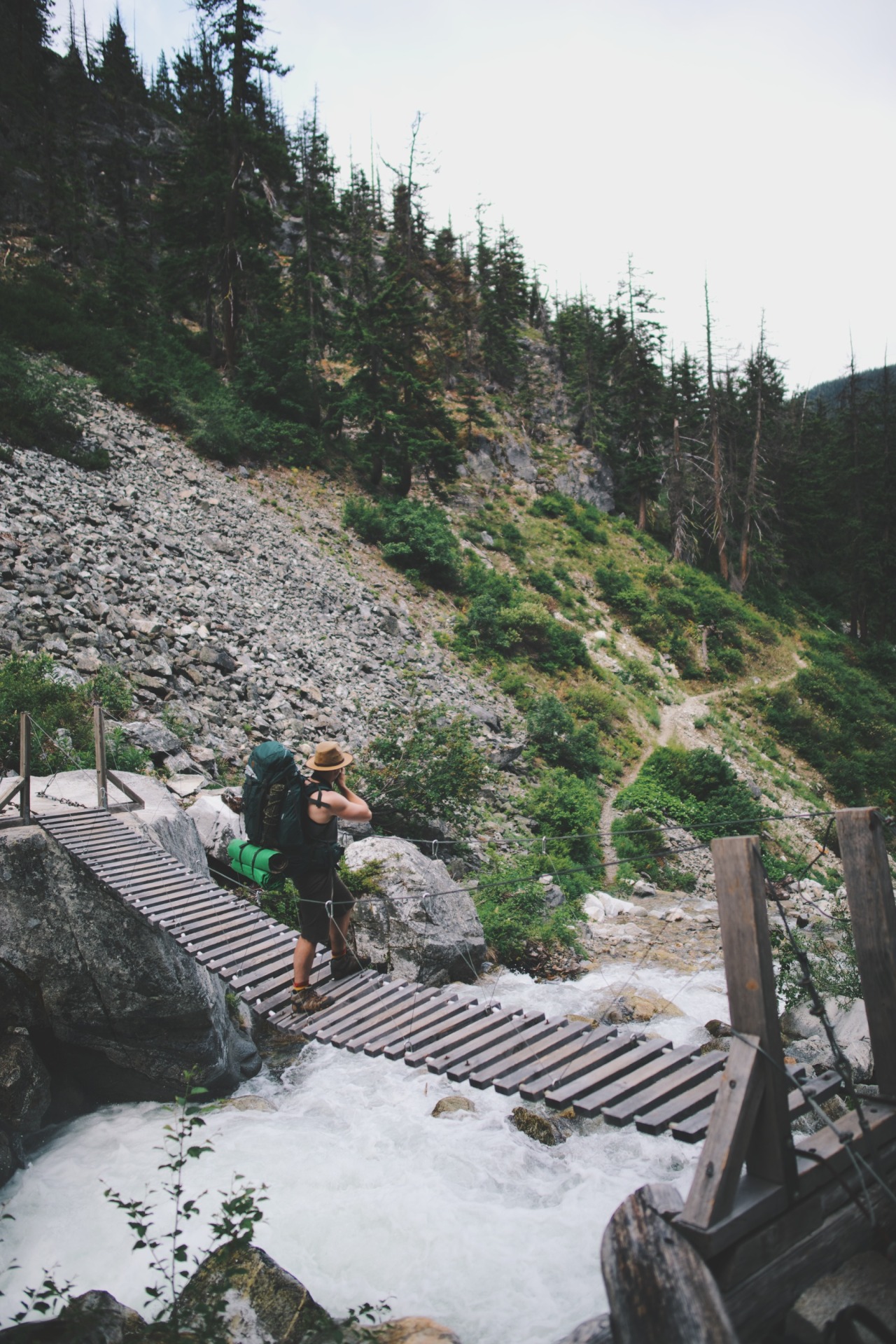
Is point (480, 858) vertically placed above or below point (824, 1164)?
below

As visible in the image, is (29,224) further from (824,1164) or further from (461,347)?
(824,1164)

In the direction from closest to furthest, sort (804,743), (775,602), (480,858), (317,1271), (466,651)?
(317,1271), (480,858), (466,651), (804,743), (775,602)

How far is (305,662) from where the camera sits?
15719 millimetres

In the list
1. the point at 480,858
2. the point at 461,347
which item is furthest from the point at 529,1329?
the point at 461,347

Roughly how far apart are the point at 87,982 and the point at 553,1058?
14.5 ft

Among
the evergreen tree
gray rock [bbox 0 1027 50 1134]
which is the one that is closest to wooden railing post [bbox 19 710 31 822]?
gray rock [bbox 0 1027 50 1134]

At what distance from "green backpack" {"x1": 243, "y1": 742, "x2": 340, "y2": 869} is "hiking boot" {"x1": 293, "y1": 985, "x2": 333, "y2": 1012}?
1078mm

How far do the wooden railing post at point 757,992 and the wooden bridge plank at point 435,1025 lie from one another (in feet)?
7.33

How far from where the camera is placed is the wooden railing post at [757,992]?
311cm

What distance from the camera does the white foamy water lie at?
15.7 ft

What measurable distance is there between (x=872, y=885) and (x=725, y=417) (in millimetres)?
41806

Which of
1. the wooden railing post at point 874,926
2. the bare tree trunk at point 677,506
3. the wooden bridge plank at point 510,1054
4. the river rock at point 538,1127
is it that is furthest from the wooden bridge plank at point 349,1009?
the bare tree trunk at point 677,506

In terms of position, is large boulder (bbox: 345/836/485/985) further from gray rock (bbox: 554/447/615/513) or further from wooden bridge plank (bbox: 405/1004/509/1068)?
gray rock (bbox: 554/447/615/513)

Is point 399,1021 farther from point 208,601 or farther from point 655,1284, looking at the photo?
point 208,601
